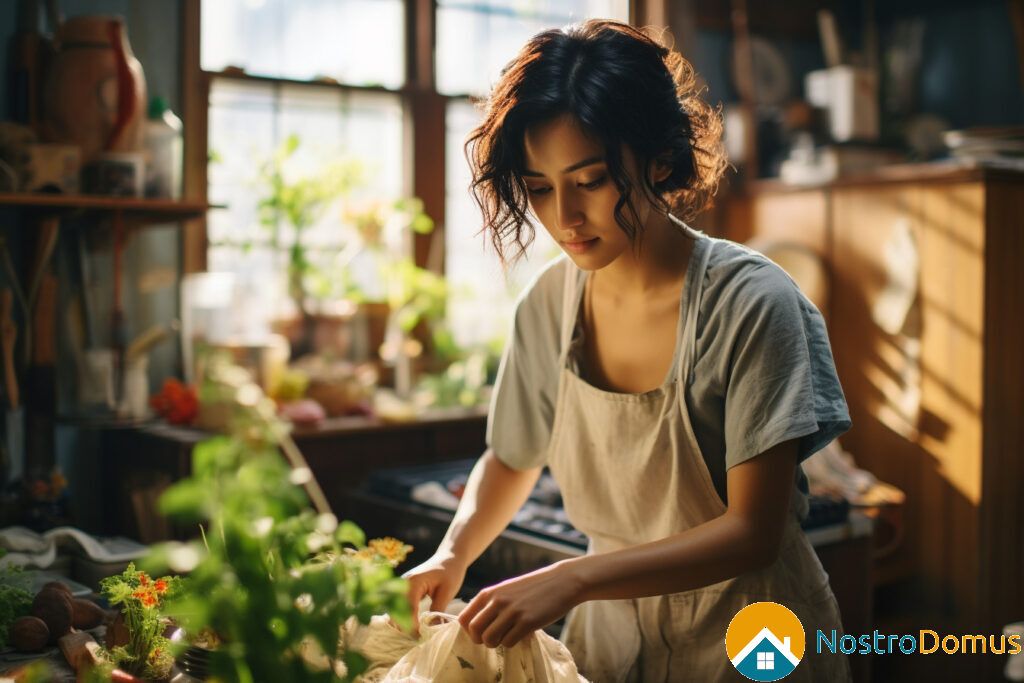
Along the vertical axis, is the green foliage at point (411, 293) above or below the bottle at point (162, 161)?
below

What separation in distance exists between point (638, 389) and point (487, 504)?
0.31 m

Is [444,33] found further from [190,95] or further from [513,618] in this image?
[513,618]

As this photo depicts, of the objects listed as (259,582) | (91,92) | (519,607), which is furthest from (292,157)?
(259,582)

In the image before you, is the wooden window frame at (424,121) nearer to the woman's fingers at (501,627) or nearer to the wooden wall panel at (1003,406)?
the wooden wall panel at (1003,406)

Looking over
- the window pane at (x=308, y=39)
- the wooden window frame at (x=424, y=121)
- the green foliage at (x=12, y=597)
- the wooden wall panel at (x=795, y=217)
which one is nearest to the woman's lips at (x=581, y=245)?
the green foliage at (x=12, y=597)

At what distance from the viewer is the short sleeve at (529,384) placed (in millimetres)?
1695

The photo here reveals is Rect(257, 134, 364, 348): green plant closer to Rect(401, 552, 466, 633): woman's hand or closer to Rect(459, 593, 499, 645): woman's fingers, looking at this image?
Rect(401, 552, 466, 633): woman's hand

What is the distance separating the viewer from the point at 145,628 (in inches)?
55.7

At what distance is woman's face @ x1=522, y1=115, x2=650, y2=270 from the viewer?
1.37 m

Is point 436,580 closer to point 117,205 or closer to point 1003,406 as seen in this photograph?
point 117,205

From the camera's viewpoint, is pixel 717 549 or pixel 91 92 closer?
pixel 717 549

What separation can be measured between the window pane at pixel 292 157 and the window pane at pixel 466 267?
0.71 feet

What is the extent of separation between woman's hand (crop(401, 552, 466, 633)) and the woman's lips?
1.60ft

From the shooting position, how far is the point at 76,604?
1634 millimetres
